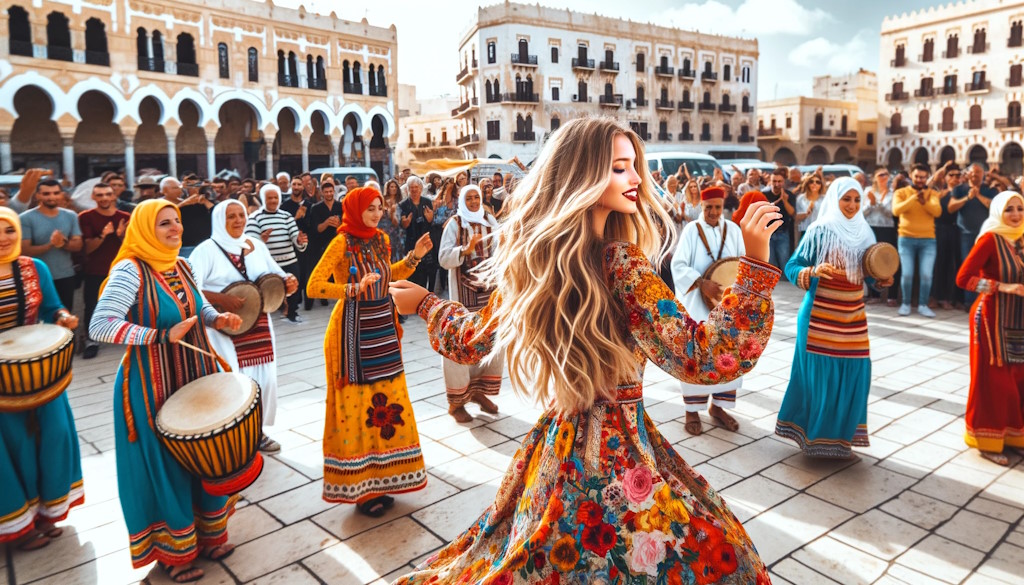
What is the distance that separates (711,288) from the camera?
477cm

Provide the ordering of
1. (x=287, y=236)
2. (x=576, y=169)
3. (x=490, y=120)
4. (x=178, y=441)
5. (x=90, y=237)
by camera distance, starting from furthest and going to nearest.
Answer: (x=490, y=120) → (x=287, y=236) → (x=90, y=237) → (x=178, y=441) → (x=576, y=169)

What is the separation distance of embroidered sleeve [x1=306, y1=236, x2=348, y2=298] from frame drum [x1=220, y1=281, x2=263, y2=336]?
0.63m

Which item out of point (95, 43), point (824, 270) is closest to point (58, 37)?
point (95, 43)

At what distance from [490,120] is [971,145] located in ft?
84.4

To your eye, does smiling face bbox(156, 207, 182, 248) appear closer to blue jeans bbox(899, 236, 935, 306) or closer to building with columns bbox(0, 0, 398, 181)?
blue jeans bbox(899, 236, 935, 306)

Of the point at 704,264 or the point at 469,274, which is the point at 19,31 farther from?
the point at 704,264

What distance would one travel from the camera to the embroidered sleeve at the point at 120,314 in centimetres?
312

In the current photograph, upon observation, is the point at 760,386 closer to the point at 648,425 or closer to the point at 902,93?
the point at 648,425

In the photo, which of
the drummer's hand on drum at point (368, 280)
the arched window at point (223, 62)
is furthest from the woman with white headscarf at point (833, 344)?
the arched window at point (223, 62)

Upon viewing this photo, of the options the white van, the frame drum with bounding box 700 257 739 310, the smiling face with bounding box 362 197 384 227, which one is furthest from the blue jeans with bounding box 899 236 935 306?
the white van

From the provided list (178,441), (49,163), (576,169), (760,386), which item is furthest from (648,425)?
(49,163)

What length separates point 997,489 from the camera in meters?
4.06

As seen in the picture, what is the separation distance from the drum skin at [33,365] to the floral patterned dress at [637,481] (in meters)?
2.63

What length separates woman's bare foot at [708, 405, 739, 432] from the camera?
16.6 feet
